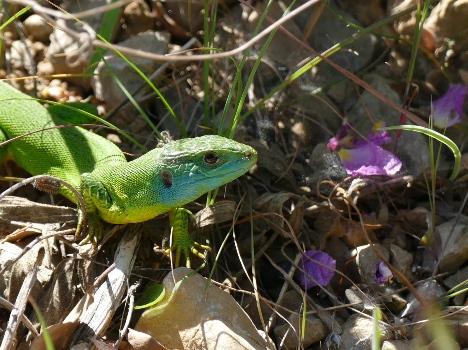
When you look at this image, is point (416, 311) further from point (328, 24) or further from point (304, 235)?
point (328, 24)

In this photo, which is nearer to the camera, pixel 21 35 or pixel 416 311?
pixel 416 311

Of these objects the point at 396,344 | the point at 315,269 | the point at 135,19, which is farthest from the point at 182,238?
the point at 135,19

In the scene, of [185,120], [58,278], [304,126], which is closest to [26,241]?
[58,278]

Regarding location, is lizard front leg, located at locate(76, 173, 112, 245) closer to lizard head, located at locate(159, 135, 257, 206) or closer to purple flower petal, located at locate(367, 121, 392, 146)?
lizard head, located at locate(159, 135, 257, 206)

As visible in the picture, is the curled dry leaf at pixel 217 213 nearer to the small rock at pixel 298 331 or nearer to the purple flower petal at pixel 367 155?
the small rock at pixel 298 331

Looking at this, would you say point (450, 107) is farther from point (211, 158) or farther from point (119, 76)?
point (119, 76)

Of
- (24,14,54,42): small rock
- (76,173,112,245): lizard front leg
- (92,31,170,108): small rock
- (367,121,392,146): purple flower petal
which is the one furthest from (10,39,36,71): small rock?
(367,121,392,146): purple flower petal
